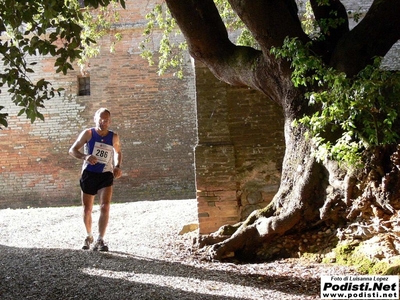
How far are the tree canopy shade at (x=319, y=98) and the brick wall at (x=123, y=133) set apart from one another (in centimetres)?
870

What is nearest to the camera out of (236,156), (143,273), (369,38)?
(143,273)

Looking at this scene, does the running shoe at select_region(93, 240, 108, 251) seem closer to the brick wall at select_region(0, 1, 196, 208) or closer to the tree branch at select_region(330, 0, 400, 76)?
the tree branch at select_region(330, 0, 400, 76)

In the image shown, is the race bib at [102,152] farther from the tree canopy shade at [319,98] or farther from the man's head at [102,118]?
the tree canopy shade at [319,98]

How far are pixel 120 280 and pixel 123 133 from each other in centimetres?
1077

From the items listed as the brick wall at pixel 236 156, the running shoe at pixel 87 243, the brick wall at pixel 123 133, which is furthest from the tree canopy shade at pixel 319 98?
the brick wall at pixel 123 133

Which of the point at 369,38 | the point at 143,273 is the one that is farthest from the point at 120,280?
the point at 369,38

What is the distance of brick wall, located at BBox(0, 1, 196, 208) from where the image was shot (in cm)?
1512

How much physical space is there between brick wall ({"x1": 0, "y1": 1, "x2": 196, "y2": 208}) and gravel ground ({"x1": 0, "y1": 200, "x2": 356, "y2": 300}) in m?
7.05

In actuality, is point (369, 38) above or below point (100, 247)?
above

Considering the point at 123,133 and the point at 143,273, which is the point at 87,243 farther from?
the point at 123,133

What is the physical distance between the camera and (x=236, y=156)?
7.20 m

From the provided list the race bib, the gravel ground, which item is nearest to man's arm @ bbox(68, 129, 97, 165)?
the race bib

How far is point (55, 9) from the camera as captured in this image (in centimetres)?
409

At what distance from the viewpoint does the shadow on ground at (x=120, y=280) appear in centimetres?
420
